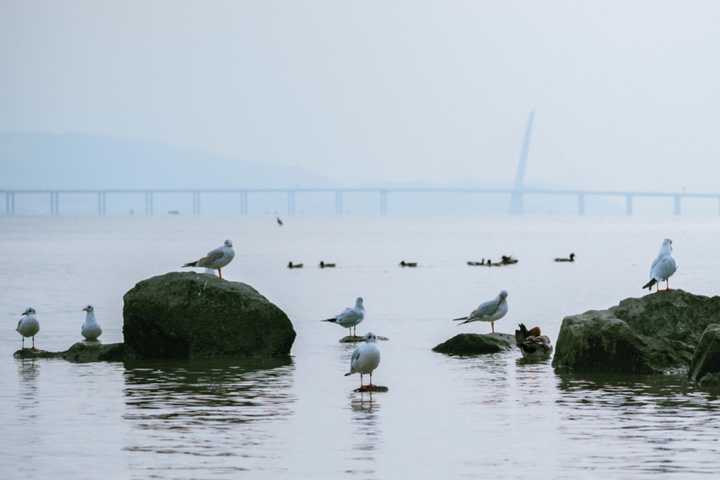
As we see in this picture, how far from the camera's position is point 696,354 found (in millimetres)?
14523

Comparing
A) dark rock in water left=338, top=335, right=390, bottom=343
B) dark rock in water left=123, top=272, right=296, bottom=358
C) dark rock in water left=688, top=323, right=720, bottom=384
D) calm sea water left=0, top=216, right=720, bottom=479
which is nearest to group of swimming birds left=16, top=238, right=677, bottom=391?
calm sea water left=0, top=216, right=720, bottom=479

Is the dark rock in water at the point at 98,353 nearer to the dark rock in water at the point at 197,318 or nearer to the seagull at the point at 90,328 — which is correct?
the dark rock in water at the point at 197,318

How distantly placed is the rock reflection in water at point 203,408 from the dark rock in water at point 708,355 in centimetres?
497

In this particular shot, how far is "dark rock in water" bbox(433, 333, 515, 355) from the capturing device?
18.0 m

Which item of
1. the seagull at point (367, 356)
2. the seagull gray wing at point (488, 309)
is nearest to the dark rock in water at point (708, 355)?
the seagull at point (367, 356)

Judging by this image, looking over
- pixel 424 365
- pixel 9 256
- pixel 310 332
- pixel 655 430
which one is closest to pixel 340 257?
pixel 9 256

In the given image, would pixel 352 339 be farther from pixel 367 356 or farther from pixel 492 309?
pixel 367 356

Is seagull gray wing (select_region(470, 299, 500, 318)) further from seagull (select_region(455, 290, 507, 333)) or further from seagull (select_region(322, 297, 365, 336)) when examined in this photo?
seagull (select_region(322, 297, 365, 336))

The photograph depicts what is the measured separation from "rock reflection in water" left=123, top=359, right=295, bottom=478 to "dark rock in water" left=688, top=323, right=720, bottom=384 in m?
4.97

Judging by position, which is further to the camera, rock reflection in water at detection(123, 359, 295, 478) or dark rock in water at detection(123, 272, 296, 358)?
dark rock in water at detection(123, 272, 296, 358)

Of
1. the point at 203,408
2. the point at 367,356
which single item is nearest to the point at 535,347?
the point at 367,356

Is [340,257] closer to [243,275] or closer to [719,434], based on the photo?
[243,275]

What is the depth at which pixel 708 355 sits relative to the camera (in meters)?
14.1

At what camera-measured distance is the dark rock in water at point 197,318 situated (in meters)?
16.7
